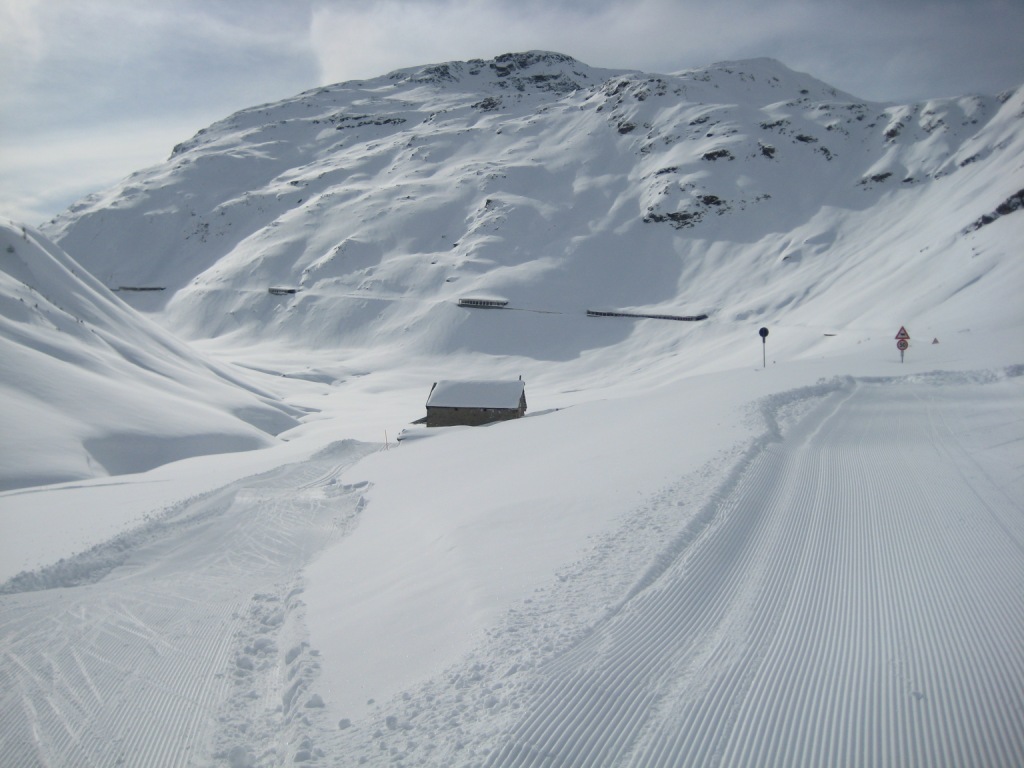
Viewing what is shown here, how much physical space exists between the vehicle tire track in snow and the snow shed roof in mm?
24392

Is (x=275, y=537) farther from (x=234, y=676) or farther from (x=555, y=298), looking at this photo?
(x=555, y=298)

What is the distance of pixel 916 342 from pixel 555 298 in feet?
181

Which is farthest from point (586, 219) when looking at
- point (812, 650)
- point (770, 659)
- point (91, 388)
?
point (770, 659)

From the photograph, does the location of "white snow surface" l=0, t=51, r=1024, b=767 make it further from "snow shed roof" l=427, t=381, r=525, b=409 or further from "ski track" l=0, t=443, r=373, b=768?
"snow shed roof" l=427, t=381, r=525, b=409

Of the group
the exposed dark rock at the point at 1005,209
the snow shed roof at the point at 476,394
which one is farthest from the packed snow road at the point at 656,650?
the exposed dark rock at the point at 1005,209

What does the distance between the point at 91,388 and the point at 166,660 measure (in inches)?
959

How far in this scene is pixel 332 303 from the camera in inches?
3743

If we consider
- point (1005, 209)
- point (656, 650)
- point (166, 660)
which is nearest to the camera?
point (656, 650)

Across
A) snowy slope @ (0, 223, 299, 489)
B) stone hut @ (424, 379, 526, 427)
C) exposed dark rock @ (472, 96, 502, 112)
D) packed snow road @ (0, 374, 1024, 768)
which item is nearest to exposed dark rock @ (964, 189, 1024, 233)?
stone hut @ (424, 379, 526, 427)

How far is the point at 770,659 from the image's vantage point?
22.6 feet

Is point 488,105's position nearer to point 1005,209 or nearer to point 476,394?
point 1005,209

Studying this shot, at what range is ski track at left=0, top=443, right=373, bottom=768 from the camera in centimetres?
723

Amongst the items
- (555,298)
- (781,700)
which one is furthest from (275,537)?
(555,298)

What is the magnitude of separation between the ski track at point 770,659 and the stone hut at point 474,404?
79.1 ft
